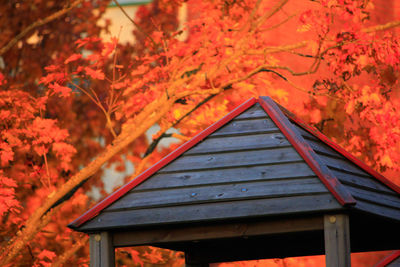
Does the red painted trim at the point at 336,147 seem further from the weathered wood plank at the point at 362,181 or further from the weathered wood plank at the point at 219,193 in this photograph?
the weathered wood plank at the point at 219,193

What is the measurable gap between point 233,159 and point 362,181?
1.50 m

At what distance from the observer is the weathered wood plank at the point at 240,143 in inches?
274

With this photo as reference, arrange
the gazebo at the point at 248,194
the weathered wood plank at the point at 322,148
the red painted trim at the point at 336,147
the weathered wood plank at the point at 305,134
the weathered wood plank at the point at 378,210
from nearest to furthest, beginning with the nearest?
the gazebo at the point at 248,194
the weathered wood plank at the point at 378,210
the weathered wood plank at the point at 322,148
the weathered wood plank at the point at 305,134
the red painted trim at the point at 336,147

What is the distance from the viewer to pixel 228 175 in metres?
6.74

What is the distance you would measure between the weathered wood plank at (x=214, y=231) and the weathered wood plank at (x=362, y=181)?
626 mm

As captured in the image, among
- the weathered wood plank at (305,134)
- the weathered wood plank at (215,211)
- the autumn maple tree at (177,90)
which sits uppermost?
the autumn maple tree at (177,90)

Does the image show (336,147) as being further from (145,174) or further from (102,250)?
(102,250)

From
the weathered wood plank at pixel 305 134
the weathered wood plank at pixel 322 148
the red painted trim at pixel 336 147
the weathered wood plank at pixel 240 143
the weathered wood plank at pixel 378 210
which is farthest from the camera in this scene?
the red painted trim at pixel 336 147

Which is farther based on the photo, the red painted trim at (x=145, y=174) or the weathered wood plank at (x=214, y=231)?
the red painted trim at (x=145, y=174)

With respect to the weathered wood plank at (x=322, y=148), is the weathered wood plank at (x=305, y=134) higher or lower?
higher

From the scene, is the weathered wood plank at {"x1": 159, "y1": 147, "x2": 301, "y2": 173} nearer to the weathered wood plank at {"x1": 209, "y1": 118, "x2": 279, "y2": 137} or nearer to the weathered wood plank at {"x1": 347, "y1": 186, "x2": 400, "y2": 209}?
the weathered wood plank at {"x1": 209, "y1": 118, "x2": 279, "y2": 137}

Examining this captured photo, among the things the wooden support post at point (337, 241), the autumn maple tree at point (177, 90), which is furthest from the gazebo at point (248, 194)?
the autumn maple tree at point (177, 90)

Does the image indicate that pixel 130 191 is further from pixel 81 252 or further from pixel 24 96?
pixel 81 252

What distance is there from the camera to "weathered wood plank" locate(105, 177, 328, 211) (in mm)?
6422
